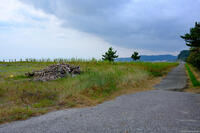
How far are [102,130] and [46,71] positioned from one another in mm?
9008

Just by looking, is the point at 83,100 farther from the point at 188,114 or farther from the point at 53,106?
the point at 188,114

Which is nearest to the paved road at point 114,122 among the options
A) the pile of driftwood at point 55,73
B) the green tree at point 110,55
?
the pile of driftwood at point 55,73

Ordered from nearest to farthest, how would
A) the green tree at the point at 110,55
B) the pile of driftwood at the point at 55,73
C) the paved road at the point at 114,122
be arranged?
1. the paved road at the point at 114,122
2. the pile of driftwood at the point at 55,73
3. the green tree at the point at 110,55

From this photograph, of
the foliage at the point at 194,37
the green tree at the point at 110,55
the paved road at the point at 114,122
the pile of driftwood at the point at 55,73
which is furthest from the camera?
the green tree at the point at 110,55

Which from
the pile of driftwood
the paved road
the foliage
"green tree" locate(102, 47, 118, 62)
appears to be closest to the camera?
the paved road

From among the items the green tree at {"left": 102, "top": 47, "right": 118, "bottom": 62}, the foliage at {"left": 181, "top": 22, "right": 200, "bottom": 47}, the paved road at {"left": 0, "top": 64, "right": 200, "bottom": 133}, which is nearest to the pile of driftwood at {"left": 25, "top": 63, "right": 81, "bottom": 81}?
the paved road at {"left": 0, "top": 64, "right": 200, "bottom": 133}

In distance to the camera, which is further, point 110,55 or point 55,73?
point 110,55

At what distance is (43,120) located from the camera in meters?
4.21

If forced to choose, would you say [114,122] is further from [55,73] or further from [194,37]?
[194,37]

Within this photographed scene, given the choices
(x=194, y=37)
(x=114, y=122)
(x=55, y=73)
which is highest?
(x=194, y=37)

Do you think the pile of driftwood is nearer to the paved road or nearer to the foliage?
the paved road

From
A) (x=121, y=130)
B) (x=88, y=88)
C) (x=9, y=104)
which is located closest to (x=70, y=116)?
(x=121, y=130)

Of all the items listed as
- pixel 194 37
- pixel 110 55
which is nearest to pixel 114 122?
pixel 194 37

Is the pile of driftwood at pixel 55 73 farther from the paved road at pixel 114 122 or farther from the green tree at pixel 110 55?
the green tree at pixel 110 55
